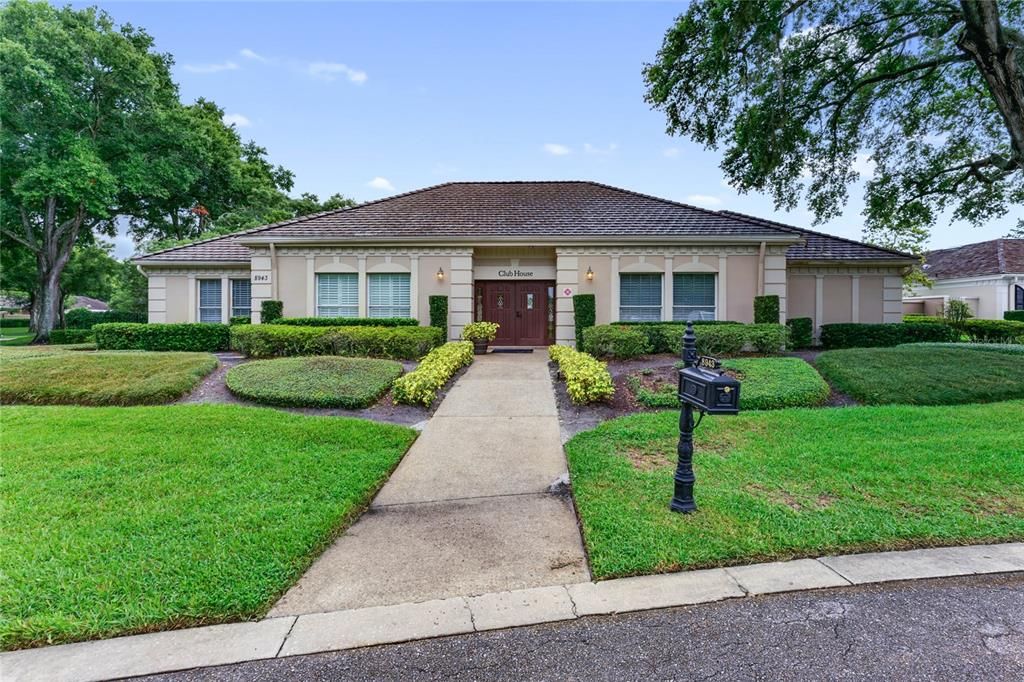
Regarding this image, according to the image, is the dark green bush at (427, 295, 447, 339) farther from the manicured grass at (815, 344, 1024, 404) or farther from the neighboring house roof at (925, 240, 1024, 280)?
the neighboring house roof at (925, 240, 1024, 280)

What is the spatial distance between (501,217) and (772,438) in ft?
36.8

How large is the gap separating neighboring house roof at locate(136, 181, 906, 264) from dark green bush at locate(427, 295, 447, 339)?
1887 millimetres

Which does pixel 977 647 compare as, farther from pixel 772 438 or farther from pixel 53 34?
pixel 53 34

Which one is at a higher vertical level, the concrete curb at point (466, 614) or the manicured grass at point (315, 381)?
the manicured grass at point (315, 381)

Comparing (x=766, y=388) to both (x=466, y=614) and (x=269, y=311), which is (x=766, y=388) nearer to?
(x=466, y=614)

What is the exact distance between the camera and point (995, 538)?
3461 mm

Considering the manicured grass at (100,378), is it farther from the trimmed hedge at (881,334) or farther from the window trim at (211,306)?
the trimmed hedge at (881,334)

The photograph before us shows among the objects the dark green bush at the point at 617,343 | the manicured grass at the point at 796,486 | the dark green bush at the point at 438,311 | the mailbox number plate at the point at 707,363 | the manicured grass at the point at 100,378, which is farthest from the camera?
the dark green bush at the point at 438,311

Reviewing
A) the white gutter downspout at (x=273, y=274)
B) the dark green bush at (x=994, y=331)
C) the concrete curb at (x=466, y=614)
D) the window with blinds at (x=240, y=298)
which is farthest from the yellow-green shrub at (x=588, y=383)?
the dark green bush at (x=994, y=331)

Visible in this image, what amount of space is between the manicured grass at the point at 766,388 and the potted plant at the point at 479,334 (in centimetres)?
529

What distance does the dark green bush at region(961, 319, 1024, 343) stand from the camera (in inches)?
677

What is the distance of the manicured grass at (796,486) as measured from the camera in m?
3.38

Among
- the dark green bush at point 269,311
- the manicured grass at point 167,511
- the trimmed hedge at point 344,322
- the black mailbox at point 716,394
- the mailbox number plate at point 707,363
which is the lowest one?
the manicured grass at point 167,511

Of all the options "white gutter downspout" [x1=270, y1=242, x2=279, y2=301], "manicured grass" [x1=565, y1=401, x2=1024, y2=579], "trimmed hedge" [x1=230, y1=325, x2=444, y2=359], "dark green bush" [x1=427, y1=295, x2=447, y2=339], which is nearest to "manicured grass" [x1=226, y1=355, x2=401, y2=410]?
"trimmed hedge" [x1=230, y1=325, x2=444, y2=359]
